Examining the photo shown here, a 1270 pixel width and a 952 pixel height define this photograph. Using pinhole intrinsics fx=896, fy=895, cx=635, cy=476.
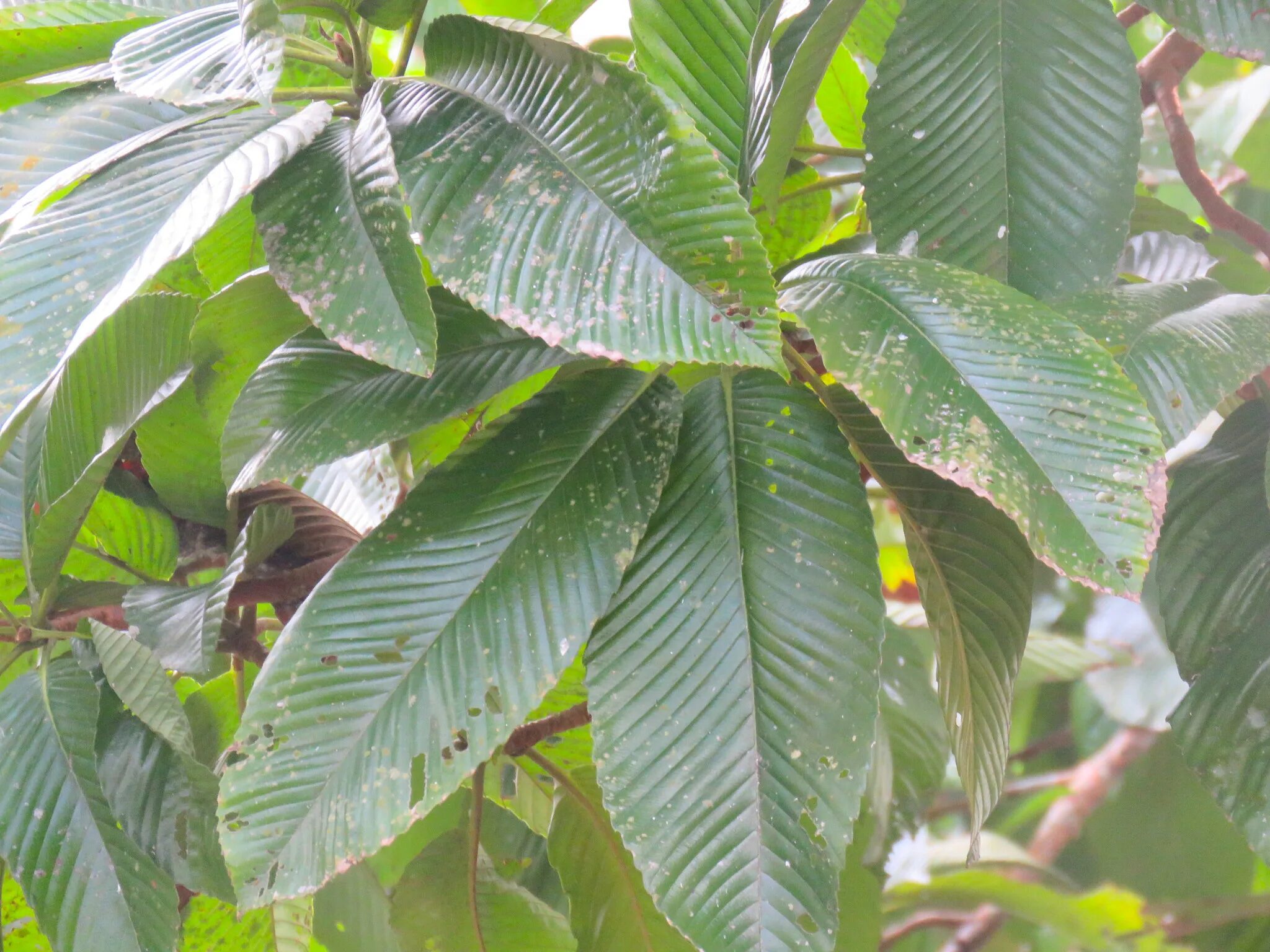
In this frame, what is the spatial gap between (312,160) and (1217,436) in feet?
2.10

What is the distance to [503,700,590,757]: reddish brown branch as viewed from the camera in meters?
0.67

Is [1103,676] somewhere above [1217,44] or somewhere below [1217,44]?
below

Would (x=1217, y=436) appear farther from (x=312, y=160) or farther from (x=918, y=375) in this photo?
(x=312, y=160)

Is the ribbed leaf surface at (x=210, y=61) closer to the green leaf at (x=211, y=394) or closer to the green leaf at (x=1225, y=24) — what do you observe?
the green leaf at (x=211, y=394)

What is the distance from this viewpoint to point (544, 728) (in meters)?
0.67

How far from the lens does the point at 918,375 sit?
42cm

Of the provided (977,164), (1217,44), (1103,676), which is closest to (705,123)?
(977,164)

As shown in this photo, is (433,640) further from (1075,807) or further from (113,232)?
(1075,807)

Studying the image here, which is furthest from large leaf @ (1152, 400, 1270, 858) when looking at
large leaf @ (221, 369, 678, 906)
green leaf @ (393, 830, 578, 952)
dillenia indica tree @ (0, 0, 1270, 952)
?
green leaf @ (393, 830, 578, 952)

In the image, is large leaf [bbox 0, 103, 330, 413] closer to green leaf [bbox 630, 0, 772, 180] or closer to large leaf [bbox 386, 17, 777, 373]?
large leaf [bbox 386, 17, 777, 373]

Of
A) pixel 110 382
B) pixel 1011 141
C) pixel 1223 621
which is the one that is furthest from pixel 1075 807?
pixel 110 382

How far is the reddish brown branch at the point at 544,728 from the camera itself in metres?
0.67

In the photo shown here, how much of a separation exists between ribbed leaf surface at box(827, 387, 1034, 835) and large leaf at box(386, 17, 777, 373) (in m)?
0.16

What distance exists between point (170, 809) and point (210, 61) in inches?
17.2
